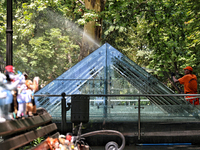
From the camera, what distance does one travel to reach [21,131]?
316cm

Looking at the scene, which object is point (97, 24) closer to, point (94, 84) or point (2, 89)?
point (94, 84)

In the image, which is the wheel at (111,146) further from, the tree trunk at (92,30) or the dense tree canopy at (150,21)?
the tree trunk at (92,30)

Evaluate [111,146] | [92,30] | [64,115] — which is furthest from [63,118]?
[92,30]

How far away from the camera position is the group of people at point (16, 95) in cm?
332

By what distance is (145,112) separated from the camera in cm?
669

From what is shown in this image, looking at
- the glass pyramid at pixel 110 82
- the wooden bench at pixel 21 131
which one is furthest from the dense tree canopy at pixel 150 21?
the wooden bench at pixel 21 131

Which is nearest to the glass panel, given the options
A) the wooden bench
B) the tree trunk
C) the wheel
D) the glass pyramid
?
the glass pyramid

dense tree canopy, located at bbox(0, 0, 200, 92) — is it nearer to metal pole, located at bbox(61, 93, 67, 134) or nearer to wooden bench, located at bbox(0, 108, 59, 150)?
metal pole, located at bbox(61, 93, 67, 134)

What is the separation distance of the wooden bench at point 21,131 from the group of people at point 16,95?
0.15 metres

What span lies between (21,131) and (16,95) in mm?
616

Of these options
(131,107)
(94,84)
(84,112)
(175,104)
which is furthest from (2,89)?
(94,84)

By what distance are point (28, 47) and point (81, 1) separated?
1568 cm

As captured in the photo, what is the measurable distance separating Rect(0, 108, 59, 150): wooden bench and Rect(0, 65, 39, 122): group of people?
0.48ft

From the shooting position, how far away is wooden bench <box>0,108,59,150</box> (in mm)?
2678
